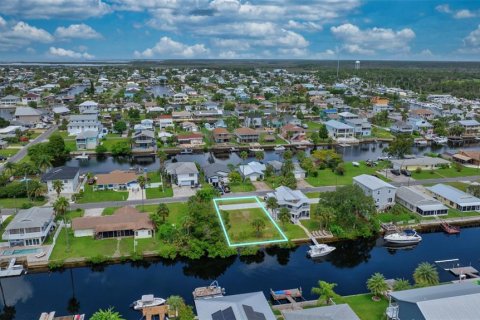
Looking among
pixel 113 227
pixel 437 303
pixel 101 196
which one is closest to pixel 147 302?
pixel 113 227

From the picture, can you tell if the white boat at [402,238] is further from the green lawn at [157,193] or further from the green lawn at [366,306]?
the green lawn at [157,193]

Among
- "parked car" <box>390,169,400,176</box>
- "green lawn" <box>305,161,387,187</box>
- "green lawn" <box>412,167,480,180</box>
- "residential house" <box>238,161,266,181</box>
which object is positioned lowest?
"green lawn" <box>305,161,387,187</box>

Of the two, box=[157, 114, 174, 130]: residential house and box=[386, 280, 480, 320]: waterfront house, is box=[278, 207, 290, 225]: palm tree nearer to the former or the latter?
box=[386, 280, 480, 320]: waterfront house

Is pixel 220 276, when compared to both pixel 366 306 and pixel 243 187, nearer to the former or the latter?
pixel 366 306

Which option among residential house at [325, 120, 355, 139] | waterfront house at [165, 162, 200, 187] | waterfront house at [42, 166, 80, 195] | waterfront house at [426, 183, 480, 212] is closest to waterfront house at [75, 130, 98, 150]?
waterfront house at [42, 166, 80, 195]

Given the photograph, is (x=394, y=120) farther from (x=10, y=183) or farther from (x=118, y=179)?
(x=10, y=183)

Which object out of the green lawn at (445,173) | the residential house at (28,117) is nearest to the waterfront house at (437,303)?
the green lawn at (445,173)
